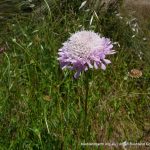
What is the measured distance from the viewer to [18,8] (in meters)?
4.49


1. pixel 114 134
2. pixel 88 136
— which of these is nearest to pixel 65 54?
pixel 88 136

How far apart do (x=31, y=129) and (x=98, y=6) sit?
1.67m

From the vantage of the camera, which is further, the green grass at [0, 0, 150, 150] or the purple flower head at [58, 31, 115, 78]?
the green grass at [0, 0, 150, 150]

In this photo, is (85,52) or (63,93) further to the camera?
(63,93)

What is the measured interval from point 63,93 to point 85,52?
1.20m

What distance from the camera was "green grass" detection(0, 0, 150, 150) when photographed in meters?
2.64

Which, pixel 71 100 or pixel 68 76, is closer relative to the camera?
pixel 71 100

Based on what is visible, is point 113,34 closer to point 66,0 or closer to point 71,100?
point 66,0

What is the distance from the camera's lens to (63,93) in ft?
10.6

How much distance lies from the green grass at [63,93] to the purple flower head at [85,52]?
18.7 inches

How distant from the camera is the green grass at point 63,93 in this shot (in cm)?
264

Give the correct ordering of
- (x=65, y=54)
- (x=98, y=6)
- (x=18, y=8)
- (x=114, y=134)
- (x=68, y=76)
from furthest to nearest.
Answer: (x=18, y=8) → (x=98, y=6) → (x=68, y=76) → (x=114, y=134) → (x=65, y=54)

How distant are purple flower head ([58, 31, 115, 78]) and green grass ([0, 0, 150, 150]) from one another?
47 cm

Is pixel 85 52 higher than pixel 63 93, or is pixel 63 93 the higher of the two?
pixel 85 52
